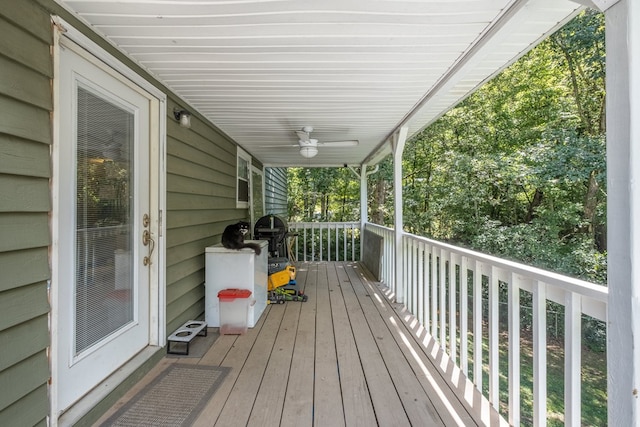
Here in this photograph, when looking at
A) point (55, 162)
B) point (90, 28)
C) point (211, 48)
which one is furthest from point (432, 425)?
point (90, 28)

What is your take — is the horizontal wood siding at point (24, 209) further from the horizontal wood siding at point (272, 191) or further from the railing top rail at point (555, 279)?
the horizontal wood siding at point (272, 191)

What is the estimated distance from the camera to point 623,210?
3.30 ft

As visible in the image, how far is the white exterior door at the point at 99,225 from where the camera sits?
1667 mm

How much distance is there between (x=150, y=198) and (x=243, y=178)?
285cm

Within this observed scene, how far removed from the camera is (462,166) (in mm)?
8391

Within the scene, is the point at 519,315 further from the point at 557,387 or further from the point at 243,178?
the point at 243,178

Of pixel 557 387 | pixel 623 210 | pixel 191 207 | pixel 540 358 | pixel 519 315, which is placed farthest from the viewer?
pixel 557 387

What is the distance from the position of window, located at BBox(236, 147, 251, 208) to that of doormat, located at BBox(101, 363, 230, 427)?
2.89m

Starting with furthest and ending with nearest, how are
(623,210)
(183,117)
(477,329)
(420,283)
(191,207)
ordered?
(420,283)
(191,207)
(183,117)
(477,329)
(623,210)

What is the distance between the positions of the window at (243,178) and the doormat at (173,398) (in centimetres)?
289

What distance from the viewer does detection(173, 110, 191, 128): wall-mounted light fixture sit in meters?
2.78

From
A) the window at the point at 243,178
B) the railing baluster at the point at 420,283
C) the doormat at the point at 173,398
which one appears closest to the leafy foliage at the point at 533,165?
the railing baluster at the point at 420,283

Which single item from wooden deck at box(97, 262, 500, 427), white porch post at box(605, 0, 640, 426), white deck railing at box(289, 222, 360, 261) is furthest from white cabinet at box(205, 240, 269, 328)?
white porch post at box(605, 0, 640, 426)

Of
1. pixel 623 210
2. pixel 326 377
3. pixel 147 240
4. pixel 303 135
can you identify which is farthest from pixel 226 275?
pixel 623 210
